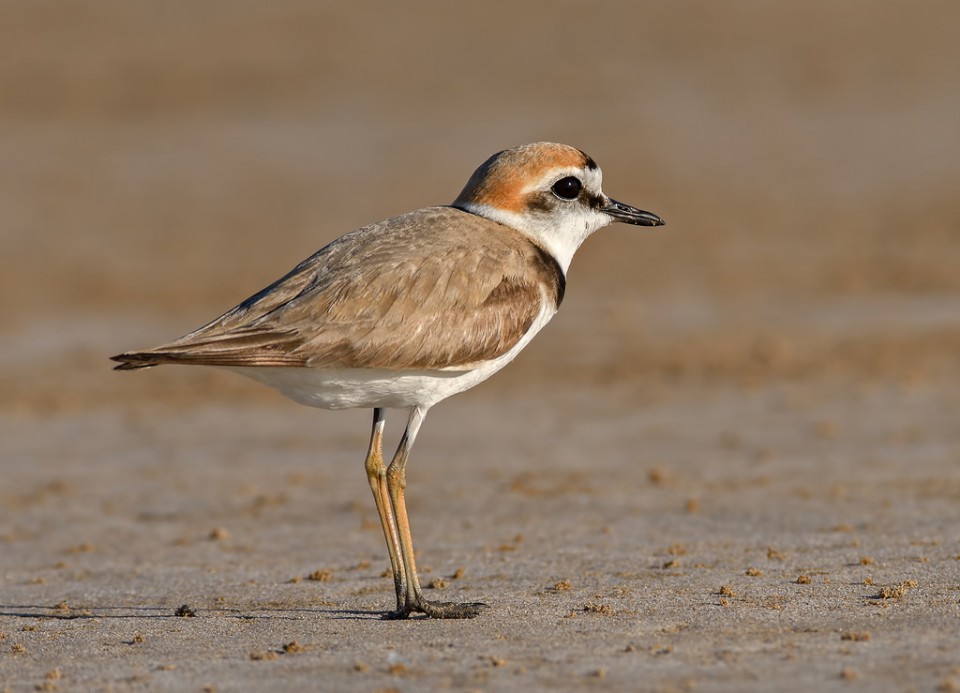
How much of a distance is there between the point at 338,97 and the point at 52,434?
635 inches

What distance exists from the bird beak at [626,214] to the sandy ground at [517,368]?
6.10ft

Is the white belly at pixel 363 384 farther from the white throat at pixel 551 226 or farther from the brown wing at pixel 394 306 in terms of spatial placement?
the white throat at pixel 551 226

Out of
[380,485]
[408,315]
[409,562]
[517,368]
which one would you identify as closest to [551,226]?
[408,315]

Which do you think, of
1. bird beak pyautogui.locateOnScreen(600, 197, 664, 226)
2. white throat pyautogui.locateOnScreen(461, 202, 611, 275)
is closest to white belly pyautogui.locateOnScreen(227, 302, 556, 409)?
white throat pyautogui.locateOnScreen(461, 202, 611, 275)

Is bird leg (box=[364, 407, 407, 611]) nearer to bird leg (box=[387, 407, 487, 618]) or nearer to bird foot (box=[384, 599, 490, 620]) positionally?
bird leg (box=[387, 407, 487, 618])

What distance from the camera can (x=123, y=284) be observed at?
19.4m

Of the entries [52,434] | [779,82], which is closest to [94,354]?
[52,434]

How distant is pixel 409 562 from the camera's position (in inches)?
261

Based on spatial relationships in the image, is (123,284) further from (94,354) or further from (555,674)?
(555,674)

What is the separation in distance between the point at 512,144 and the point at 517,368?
9489 millimetres

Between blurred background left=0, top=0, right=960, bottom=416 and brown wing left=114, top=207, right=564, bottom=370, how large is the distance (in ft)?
24.3

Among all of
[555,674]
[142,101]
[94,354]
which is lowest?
[555,674]

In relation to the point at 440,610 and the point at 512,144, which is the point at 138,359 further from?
the point at 512,144

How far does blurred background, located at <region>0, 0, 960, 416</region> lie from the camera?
52.7 ft
